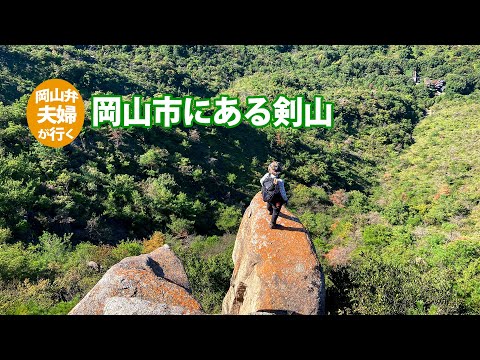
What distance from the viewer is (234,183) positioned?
3825 cm

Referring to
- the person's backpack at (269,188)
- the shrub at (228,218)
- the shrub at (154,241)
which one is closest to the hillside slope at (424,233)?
the person's backpack at (269,188)

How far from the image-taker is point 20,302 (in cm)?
1216

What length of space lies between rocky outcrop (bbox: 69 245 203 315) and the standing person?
Answer: 2.85m

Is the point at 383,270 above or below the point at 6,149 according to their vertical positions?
below

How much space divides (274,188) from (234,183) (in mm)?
29923

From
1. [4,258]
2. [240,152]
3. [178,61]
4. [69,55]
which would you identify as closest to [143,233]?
[4,258]

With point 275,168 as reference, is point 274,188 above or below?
below

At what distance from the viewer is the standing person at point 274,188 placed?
27.2ft

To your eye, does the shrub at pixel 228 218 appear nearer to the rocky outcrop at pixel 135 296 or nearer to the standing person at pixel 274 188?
the standing person at pixel 274 188

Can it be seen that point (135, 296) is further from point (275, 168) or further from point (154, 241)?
point (154, 241)

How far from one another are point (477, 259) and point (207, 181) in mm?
23762

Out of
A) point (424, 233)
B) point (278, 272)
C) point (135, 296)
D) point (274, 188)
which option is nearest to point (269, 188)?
point (274, 188)

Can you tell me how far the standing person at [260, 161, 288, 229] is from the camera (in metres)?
8.30

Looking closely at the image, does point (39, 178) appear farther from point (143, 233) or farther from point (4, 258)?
point (4, 258)
